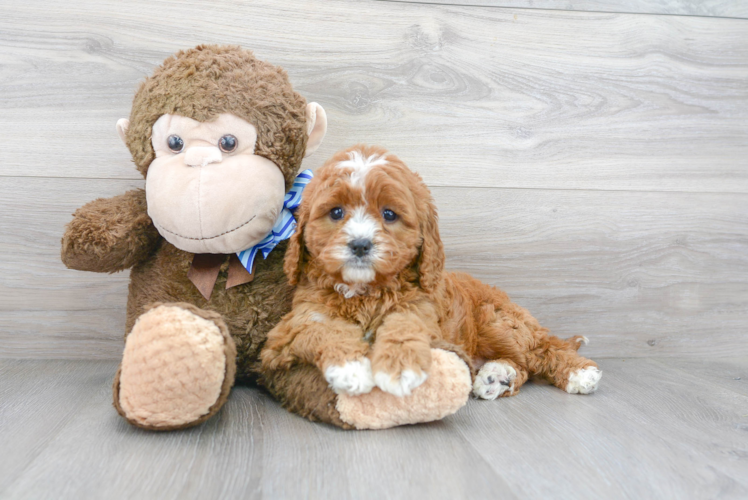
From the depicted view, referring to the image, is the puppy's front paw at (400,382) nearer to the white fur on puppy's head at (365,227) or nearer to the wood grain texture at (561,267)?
the white fur on puppy's head at (365,227)

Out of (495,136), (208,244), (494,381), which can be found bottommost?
(494,381)

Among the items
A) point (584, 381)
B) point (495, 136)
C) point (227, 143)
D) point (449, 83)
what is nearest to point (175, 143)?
point (227, 143)

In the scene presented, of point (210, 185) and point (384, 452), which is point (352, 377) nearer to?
point (384, 452)

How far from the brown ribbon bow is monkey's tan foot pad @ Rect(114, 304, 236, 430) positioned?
269 millimetres

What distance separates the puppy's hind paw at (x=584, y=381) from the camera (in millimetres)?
1461

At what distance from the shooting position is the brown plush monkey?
106 cm

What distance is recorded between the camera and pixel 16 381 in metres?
1.46

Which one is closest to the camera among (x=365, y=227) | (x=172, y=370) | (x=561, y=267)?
(x=172, y=370)

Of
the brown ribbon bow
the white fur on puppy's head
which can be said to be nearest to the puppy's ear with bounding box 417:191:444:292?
the white fur on puppy's head

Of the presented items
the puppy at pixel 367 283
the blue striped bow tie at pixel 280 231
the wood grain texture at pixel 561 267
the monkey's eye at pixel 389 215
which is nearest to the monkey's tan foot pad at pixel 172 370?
the puppy at pixel 367 283

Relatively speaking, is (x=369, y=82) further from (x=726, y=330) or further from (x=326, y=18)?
(x=726, y=330)

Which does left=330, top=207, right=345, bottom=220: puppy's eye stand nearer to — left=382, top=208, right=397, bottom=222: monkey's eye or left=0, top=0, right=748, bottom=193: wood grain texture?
left=382, top=208, right=397, bottom=222: monkey's eye

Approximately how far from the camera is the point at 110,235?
130 cm

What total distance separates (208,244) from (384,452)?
1.90 ft
